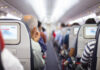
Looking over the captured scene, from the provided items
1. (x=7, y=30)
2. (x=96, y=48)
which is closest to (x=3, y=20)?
(x=7, y=30)

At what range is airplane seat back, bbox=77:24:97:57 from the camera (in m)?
3.12

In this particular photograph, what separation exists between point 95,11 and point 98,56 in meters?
4.82

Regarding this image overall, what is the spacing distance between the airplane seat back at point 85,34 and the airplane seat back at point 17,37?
5.42 ft

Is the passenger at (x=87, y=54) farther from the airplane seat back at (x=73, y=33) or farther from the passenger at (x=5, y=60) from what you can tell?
the airplane seat back at (x=73, y=33)

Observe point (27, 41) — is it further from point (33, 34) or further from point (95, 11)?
point (95, 11)

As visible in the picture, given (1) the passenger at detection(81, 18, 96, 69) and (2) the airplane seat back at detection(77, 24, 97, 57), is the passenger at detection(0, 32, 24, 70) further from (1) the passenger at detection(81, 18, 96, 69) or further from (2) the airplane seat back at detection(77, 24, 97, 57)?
(2) the airplane seat back at detection(77, 24, 97, 57)

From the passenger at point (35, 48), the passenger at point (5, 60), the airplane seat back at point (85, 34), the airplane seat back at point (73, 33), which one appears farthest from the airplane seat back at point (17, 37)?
the airplane seat back at point (73, 33)

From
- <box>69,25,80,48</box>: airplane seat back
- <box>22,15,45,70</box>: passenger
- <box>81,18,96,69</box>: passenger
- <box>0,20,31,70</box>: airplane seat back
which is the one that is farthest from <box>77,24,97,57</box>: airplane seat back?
<box>0,20,31,70</box>: airplane seat back

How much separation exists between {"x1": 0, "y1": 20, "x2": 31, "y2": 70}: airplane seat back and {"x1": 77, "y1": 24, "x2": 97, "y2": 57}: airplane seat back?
1.65 meters

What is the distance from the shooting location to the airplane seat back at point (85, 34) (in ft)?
10.3

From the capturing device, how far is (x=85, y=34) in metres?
3.26

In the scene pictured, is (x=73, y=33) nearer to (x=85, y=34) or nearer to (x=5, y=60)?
(x=85, y=34)

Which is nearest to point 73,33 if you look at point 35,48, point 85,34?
point 85,34

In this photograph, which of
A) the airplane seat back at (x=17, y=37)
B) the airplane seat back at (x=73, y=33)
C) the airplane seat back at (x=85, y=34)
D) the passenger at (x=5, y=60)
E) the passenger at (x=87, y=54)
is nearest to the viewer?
the passenger at (x=5, y=60)
